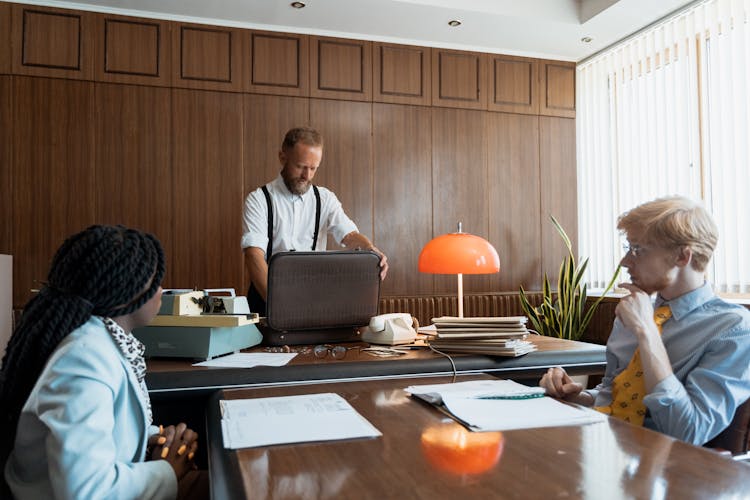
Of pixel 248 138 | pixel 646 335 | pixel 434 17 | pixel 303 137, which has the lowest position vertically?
pixel 646 335

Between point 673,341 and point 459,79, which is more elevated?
point 459,79

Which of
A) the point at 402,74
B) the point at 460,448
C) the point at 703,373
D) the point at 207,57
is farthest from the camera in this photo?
the point at 402,74

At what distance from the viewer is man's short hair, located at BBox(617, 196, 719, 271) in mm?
1528

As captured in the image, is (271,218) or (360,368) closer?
(360,368)

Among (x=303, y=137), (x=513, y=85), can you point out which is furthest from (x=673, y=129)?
(x=303, y=137)

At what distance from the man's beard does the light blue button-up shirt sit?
7.00 feet

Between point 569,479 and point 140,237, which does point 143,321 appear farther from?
point 569,479

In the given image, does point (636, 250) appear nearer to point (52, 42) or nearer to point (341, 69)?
point (341, 69)

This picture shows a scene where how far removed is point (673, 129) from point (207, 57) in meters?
3.64

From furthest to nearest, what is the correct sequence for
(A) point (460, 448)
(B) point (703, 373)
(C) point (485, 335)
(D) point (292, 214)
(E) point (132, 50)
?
1. (E) point (132, 50)
2. (D) point (292, 214)
3. (C) point (485, 335)
4. (B) point (703, 373)
5. (A) point (460, 448)

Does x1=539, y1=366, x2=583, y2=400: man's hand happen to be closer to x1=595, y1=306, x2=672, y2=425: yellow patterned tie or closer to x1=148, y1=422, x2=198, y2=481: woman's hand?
x1=595, y1=306, x2=672, y2=425: yellow patterned tie

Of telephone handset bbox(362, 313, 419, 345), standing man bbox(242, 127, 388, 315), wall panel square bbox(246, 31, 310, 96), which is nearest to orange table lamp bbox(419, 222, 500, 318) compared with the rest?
standing man bbox(242, 127, 388, 315)

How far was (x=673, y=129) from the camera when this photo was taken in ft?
15.4

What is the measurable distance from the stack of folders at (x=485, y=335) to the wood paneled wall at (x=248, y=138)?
10.7ft
